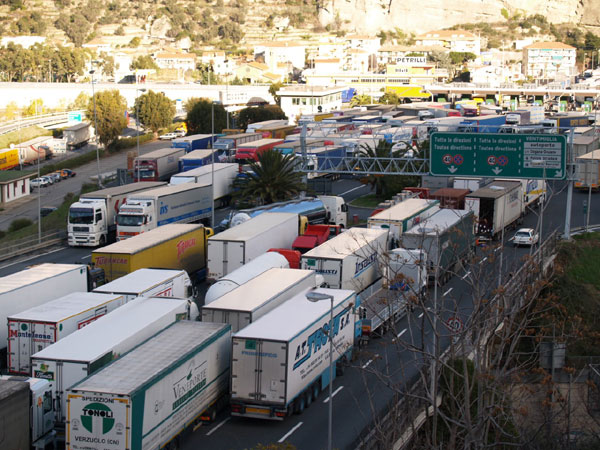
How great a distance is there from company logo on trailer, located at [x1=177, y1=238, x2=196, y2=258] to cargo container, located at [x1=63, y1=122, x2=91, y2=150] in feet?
173

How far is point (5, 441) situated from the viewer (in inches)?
651

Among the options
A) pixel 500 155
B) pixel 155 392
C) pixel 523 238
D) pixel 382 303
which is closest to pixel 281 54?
pixel 523 238

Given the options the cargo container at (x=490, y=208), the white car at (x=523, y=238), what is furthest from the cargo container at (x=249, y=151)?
the white car at (x=523, y=238)

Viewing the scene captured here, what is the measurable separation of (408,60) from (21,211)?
9946 cm

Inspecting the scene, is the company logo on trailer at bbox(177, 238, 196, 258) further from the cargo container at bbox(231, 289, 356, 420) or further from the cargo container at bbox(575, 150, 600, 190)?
the cargo container at bbox(575, 150, 600, 190)

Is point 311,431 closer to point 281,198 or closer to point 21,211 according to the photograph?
point 281,198

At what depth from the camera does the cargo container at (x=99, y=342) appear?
1838cm

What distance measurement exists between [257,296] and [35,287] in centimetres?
677

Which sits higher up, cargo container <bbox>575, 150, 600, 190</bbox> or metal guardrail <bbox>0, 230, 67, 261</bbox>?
cargo container <bbox>575, 150, 600, 190</bbox>

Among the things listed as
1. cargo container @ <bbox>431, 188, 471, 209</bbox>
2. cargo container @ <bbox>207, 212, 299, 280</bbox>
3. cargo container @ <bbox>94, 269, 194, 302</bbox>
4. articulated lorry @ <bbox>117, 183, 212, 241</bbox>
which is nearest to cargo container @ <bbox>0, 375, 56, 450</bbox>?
cargo container @ <bbox>94, 269, 194, 302</bbox>

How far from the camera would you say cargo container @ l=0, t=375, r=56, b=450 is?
655 inches

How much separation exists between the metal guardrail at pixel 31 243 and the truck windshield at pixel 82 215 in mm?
2434

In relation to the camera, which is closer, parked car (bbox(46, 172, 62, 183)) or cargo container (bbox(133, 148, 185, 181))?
cargo container (bbox(133, 148, 185, 181))

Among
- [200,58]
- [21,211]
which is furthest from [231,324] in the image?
[200,58]
